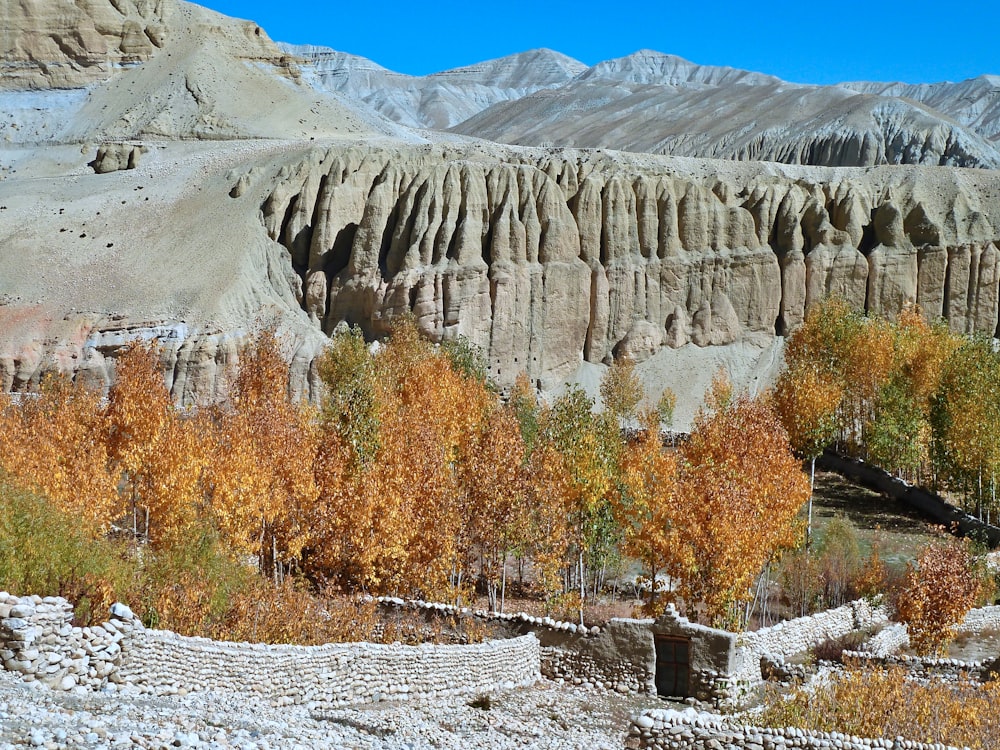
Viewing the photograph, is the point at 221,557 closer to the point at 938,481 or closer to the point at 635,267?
the point at 938,481

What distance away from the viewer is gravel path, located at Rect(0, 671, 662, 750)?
1546cm

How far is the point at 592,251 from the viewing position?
→ 8512 cm

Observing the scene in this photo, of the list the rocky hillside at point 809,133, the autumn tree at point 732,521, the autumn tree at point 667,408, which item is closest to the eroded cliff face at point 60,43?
the autumn tree at point 667,408

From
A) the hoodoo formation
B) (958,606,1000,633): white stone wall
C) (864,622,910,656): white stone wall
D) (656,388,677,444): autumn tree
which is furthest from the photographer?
the hoodoo formation

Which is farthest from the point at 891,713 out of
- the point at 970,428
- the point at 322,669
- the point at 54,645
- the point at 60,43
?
the point at 60,43

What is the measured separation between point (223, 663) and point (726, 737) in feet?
28.2

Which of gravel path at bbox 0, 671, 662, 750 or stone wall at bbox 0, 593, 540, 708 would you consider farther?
stone wall at bbox 0, 593, 540, 708

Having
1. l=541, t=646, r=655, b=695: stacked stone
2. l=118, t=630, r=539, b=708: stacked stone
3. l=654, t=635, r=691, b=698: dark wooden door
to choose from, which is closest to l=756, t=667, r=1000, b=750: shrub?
l=654, t=635, r=691, b=698: dark wooden door

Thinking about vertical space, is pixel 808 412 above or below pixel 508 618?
above

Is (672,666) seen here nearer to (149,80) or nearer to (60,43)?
(149,80)

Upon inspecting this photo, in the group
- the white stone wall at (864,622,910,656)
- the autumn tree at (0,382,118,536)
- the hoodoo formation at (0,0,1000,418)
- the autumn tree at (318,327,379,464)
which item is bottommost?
the white stone wall at (864,622,910,656)

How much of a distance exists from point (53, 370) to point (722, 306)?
4459cm

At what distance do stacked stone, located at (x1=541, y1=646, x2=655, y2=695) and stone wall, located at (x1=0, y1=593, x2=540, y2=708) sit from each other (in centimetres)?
142

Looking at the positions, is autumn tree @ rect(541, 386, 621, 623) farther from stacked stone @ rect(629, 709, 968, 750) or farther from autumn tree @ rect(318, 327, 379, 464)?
stacked stone @ rect(629, 709, 968, 750)
